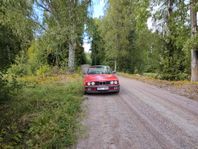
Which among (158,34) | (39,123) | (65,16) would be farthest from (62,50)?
(39,123)

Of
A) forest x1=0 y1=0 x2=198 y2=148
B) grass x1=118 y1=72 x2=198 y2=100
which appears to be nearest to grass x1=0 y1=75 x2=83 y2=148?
forest x1=0 y1=0 x2=198 y2=148

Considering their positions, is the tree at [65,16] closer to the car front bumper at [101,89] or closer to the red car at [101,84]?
the red car at [101,84]

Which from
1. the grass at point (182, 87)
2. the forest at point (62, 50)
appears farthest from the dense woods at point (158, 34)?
the grass at point (182, 87)

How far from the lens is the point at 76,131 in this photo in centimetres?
539

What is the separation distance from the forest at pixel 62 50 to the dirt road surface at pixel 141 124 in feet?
1.93

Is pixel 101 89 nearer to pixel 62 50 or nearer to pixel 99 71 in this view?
pixel 99 71

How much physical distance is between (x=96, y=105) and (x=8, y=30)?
4279 millimetres

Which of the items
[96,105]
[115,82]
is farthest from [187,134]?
[115,82]

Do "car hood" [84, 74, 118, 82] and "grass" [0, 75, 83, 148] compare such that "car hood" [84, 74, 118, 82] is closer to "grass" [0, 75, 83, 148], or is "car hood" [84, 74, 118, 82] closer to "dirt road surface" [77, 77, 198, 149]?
"dirt road surface" [77, 77, 198, 149]

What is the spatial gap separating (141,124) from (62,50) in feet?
64.8

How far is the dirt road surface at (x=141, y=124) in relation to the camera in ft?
15.1

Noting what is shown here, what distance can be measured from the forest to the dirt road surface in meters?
0.59

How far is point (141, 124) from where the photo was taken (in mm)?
5883

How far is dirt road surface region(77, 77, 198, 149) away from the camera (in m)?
4.60
